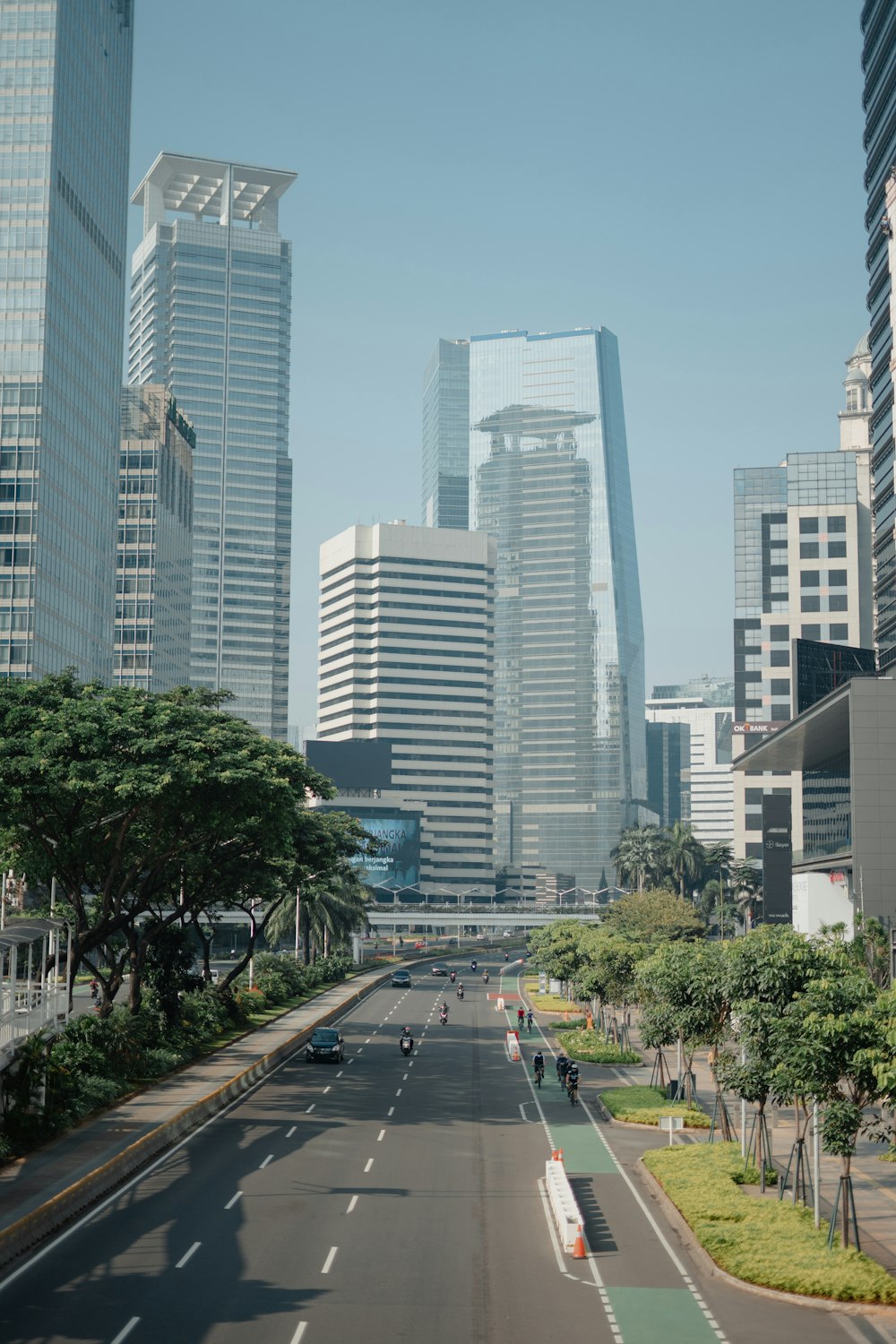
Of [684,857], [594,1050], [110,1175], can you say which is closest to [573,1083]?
[594,1050]

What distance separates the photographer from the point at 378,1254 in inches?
1016

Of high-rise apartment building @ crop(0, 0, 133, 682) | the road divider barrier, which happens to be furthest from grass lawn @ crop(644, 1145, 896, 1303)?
high-rise apartment building @ crop(0, 0, 133, 682)

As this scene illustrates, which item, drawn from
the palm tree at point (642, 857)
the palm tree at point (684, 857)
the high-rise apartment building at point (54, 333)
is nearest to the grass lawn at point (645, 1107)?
the high-rise apartment building at point (54, 333)

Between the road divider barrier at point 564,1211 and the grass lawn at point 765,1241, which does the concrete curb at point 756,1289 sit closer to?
the grass lawn at point 765,1241

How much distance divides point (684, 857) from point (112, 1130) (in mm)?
156180

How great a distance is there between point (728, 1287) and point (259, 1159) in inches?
585

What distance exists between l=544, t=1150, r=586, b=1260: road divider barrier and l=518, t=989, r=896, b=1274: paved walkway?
4610 millimetres

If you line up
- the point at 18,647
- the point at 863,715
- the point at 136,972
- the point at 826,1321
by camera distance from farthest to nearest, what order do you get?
the point at 18,647, the point at 863,715, the point at 136,972, the point at 826,1321

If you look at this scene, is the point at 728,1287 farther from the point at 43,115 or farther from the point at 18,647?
the point at 43,115

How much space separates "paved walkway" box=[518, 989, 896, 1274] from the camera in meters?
28.4

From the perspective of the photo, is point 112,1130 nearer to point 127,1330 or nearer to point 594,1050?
point 127,1330

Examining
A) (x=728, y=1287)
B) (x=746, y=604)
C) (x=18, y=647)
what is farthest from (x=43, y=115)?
(x=728, y=1287)

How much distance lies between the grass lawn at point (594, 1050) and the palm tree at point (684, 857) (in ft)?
393

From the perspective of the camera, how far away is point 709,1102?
4888 centimetres
